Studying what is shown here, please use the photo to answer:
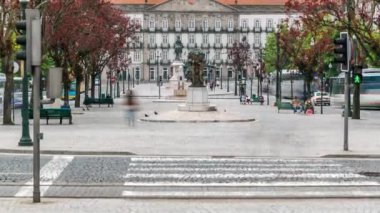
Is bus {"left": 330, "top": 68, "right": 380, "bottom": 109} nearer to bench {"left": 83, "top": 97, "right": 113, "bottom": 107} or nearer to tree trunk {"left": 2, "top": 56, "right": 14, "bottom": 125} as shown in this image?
bench {"left": 83, "top": 97, "right": 113, "bottom": 107}

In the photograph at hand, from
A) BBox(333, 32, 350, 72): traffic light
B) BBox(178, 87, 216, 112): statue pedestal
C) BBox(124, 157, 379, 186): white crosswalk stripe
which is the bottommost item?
BBox(124, 157, 379, 186): white crosswalk stripe

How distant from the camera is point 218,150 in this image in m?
27.2

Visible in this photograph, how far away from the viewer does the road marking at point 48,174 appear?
53.9 ft

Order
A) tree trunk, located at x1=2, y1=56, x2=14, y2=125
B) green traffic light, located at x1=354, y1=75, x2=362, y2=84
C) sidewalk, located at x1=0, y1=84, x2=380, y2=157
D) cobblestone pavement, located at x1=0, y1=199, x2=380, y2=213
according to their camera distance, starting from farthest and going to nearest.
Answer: green traffic light, located at x1=354, y1=75, x2=362, y2=84 → tree trunk, located at x1=2, y1=56, x2=14, y2=125 → sidewalk, located at x1=0, y1=84, x2=380, y2=157 → cobblestone pavement, located at x1=0, y1=199, x2=380, y2=213

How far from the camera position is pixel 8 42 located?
127ft

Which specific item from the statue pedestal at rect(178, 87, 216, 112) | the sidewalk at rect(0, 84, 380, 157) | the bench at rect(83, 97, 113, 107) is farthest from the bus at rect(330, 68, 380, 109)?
the sidewalk at rect(0, 84, 380, 157)

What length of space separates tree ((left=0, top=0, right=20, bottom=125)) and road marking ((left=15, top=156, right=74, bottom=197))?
51.0 ft

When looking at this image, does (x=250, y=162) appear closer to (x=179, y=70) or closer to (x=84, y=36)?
(x=84, y=36)

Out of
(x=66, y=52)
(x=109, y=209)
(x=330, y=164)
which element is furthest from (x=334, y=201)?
(x=66, y=52)

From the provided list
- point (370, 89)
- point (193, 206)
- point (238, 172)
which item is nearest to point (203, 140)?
point (238, 172)

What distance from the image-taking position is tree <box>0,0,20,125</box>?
38625 millimetres

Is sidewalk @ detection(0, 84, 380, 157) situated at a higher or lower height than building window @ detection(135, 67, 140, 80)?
lower

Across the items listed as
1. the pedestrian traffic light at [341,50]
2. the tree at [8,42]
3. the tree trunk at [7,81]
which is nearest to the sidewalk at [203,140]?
the tree trunk at [7,81]

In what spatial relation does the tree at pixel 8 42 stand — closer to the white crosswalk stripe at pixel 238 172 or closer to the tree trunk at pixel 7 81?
the tree trunk at pixel 7 81
